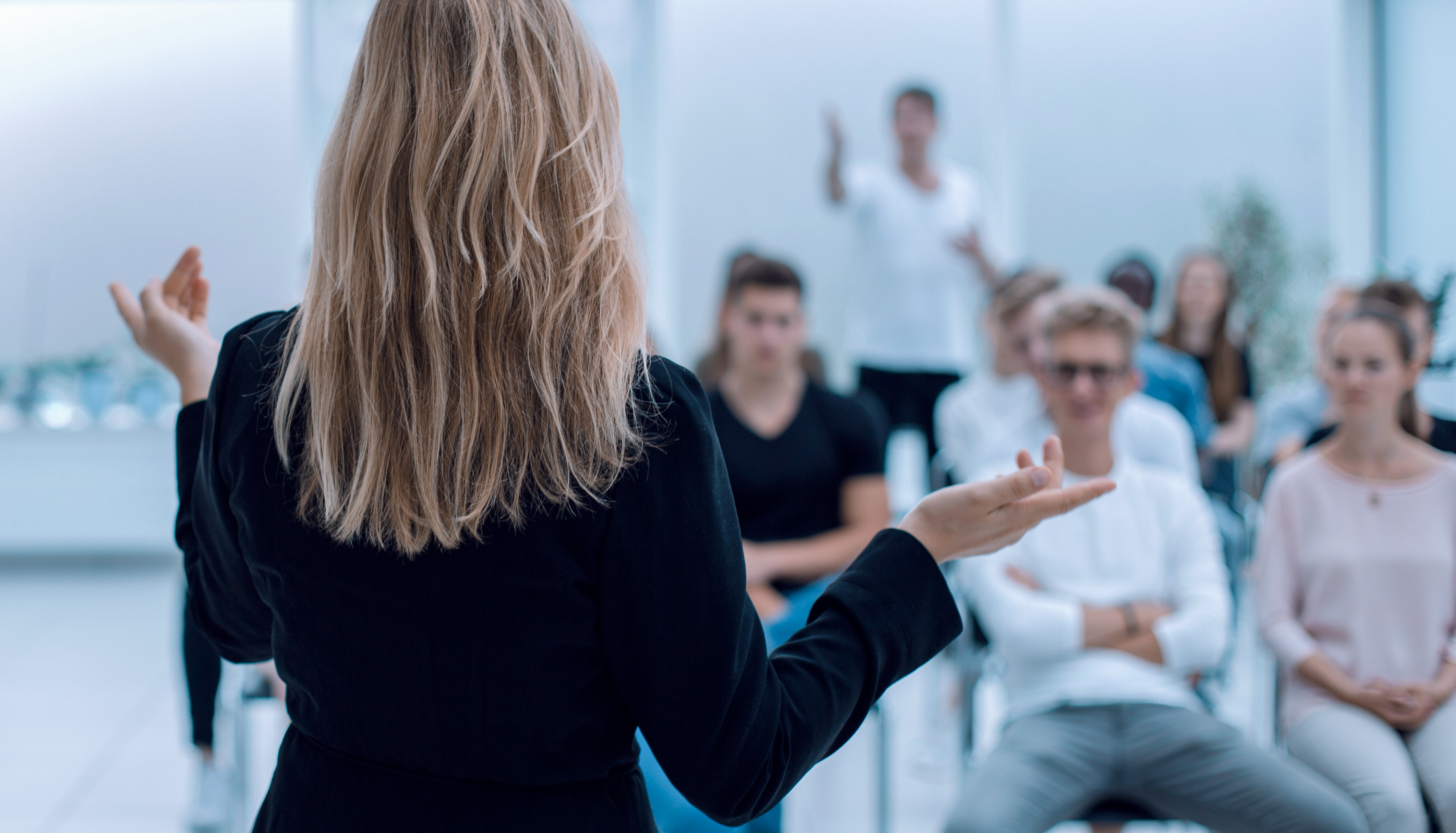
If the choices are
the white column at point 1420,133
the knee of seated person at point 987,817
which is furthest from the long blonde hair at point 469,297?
the white column at point 1420,133

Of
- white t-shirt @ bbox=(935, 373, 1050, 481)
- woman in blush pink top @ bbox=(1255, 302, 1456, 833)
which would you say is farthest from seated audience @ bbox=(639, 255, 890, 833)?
woman in blush pink top @ bbox=(1255, 302, 1456, 833)

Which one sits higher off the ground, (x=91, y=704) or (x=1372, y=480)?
(x=1372, y=480)

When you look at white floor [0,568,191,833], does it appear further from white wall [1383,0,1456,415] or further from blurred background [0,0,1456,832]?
white wall [1383,0,1456,415]

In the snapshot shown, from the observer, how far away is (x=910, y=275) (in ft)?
13.4

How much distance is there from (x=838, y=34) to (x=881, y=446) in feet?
9.94

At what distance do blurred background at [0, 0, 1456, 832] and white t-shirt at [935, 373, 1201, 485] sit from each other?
6.32 ft

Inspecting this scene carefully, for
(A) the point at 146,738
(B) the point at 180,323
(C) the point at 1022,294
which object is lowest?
(A) the point at 146,738

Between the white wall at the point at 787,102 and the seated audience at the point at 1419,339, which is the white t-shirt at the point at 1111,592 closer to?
the seated audience at the point at 1419,339

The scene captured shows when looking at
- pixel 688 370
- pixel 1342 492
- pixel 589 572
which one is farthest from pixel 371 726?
pixel 1342 492

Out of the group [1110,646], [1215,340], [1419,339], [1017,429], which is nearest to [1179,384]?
[1215,340]

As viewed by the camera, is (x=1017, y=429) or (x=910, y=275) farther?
(x=910, y=275)

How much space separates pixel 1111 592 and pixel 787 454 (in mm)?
819

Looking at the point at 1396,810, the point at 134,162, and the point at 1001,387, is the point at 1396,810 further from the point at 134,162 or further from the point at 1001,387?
the point at 134,162

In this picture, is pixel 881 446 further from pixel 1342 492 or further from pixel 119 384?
pixel 119 384
